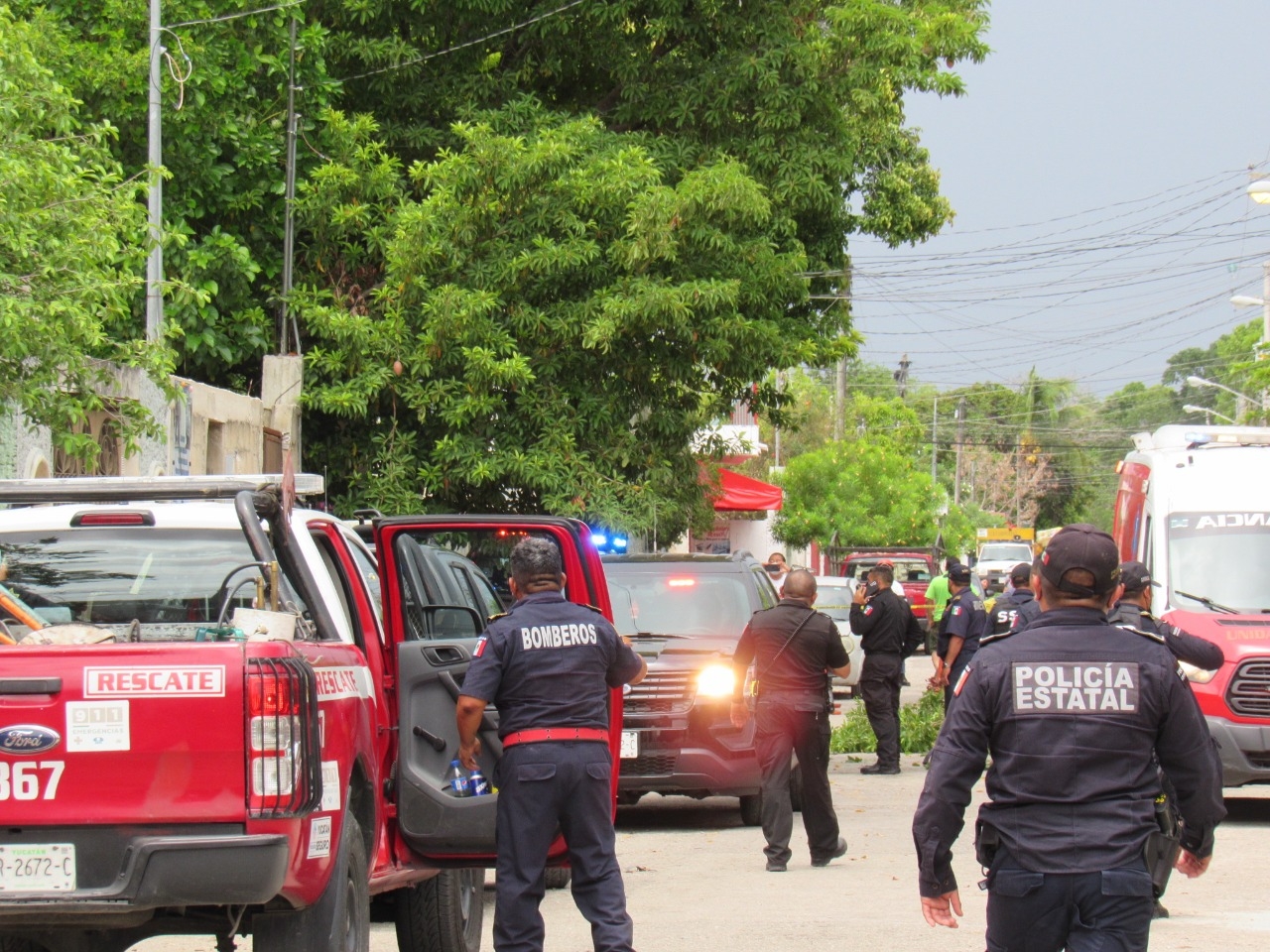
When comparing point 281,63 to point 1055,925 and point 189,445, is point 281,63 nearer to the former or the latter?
point 189,445

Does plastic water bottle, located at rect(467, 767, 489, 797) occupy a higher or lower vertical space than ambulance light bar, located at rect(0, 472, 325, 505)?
lower

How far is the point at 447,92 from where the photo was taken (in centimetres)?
2083

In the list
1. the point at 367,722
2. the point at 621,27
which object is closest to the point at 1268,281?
the point at 621,27

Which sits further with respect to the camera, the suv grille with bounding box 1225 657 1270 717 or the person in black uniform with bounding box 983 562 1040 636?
the person in black uniform with bounding box 983 562 1040 636

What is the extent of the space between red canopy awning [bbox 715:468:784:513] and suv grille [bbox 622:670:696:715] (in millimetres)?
22057

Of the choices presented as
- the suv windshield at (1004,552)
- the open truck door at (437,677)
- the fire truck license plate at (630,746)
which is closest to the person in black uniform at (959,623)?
the fire truck license plate at (630,746)

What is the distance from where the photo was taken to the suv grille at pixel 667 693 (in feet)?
40.9

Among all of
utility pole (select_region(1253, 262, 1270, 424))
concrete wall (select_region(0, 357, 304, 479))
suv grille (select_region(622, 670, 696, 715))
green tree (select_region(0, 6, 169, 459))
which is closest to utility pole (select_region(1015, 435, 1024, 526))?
utility pole (select_region(1253, 262, 1270, 424))

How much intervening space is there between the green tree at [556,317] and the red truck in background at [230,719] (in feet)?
33.8

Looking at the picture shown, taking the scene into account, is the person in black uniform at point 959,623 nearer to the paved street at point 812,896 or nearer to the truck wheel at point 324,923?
the paved street at point 812,896

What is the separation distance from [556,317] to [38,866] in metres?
14.0

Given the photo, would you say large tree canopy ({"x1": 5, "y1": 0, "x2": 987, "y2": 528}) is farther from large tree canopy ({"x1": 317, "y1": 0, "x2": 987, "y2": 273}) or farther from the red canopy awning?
the red canopy awning

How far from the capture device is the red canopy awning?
35.4m

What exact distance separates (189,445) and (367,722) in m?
10.8
